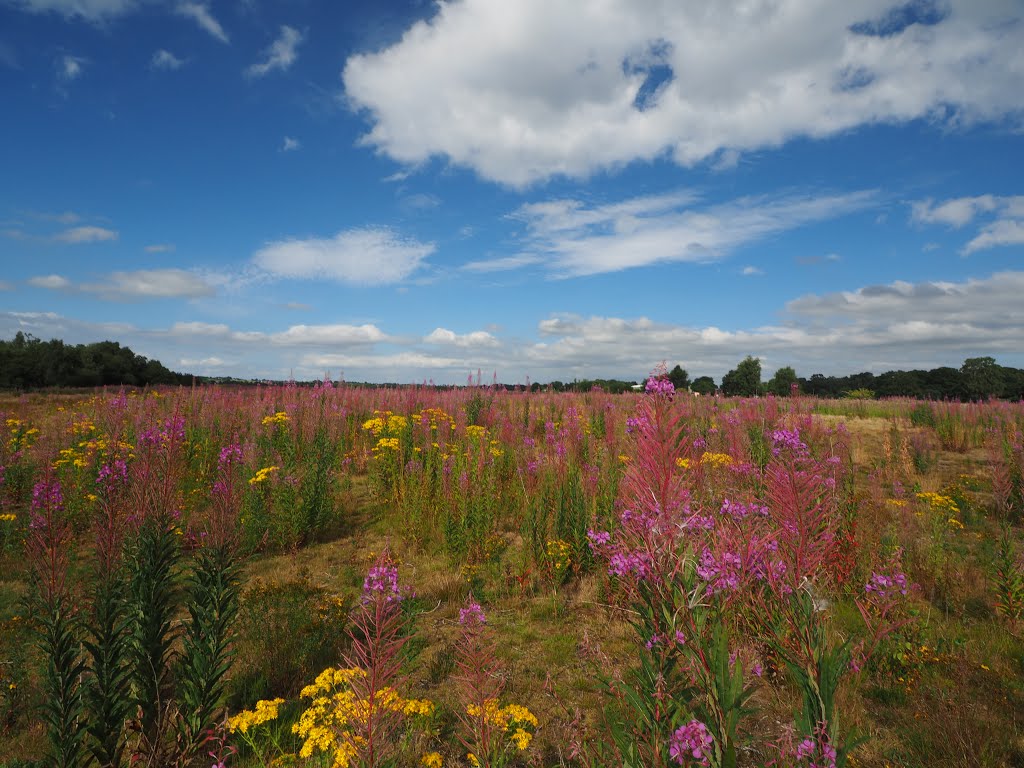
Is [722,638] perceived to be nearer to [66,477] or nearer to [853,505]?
[853,505]

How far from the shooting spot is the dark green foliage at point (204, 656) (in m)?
2.98

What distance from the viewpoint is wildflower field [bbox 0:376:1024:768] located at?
1.92 meters

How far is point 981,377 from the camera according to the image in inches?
1953

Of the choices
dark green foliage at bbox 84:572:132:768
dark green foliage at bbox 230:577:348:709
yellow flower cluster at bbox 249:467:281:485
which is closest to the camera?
dark green foliage at bbox 84:572:132:768

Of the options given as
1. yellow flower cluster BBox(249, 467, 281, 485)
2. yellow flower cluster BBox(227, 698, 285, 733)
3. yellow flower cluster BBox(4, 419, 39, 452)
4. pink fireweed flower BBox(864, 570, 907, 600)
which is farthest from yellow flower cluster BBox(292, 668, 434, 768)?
yellow flower cluster BBox(4, 419, 39, 452)

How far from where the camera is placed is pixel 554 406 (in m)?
16.9

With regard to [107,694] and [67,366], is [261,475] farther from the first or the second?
[67,366]

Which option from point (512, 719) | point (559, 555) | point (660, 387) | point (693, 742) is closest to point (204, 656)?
point (512, 719)

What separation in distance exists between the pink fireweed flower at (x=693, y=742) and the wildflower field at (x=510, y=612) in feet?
0.06

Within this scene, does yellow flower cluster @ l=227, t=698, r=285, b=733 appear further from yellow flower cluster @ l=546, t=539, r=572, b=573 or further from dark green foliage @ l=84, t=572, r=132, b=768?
yellow flower cluster @ l=546, t=539, r=572, b=573

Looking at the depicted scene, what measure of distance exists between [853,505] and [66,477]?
1290cm

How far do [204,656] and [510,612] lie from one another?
124 inches

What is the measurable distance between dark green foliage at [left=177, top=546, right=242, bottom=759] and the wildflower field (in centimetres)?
2

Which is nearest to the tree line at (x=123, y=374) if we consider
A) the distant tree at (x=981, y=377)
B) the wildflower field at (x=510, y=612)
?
the distant tree at (x=981, y=377)
